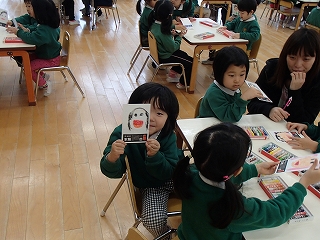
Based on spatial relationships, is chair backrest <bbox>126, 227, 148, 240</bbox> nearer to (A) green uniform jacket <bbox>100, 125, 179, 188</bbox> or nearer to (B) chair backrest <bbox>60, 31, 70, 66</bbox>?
(A) green uniform jacket <bbox>100, 125, 179, 188</bbox>

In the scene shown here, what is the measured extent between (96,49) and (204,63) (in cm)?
169

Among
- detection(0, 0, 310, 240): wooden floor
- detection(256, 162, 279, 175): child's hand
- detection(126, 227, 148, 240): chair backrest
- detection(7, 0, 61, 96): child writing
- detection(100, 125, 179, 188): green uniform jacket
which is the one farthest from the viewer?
detection(7, 0, 61, 96): child writing

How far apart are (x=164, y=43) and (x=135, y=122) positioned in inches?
92.2

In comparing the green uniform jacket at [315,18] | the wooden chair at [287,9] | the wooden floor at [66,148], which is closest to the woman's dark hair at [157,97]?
the wooden floor at [66,148]

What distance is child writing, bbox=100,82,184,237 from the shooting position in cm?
143

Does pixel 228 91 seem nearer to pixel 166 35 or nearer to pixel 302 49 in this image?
pixel 302 49

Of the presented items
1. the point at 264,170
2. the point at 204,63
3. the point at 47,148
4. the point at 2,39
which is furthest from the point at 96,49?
the point at 264,170

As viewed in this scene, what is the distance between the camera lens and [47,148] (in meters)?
2.58

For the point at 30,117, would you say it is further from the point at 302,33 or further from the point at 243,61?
the point at 302,33

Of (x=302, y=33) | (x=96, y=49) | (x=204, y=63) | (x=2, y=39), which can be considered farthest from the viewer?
(x=96, y=49)

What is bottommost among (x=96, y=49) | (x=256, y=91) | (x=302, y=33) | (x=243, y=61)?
(x=96, y=49)

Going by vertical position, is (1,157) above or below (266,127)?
below

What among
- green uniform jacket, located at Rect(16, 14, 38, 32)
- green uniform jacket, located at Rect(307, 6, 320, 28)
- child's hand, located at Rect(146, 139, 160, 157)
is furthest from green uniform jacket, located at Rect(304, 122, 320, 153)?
green uniform jacket, located at Rect(307, 6, 320, 28)

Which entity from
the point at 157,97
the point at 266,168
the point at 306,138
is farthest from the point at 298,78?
the point at 157,97
